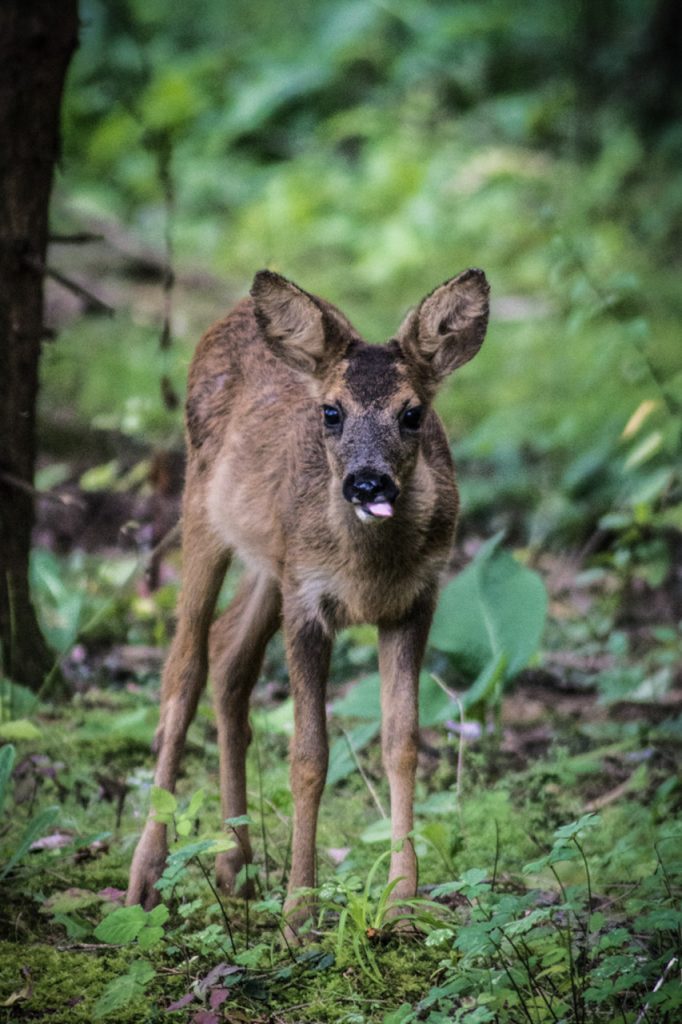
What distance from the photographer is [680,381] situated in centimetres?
697

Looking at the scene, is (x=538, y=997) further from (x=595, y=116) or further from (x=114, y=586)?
(x=595, y=116)

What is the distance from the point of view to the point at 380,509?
13.9 feet

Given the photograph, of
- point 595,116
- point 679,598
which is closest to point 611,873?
point 679,598

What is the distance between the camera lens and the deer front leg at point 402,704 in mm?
4617

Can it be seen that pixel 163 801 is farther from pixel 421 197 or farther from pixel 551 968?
pixel 421 197

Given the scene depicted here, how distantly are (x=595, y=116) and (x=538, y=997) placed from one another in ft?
41.2

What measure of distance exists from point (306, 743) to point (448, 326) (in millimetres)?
1373

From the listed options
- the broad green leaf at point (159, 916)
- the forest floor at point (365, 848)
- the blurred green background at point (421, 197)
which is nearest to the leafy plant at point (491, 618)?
the forest floor at point (365, 848)

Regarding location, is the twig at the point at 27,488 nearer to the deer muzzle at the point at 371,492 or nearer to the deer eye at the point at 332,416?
the deer eye at the point at 332,416

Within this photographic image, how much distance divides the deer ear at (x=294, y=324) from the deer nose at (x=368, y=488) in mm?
577

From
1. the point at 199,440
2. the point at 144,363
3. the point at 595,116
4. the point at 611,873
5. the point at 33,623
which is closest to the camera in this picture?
the point at 611,873

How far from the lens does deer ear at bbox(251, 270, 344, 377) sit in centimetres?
463

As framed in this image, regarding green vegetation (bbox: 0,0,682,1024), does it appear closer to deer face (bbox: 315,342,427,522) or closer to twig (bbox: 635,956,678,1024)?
twig (bbox: 635,956,678,1024)

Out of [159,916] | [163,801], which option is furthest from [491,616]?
[159,916]
